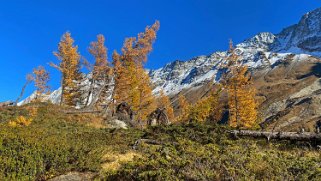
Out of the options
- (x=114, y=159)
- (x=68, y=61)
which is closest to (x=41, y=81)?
(x=68, y=61)

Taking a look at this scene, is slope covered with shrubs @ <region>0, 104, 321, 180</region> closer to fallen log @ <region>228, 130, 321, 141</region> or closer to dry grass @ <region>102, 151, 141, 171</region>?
dry grass @ <region>102, 151, 141, 171</region>

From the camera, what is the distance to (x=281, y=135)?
14.6m

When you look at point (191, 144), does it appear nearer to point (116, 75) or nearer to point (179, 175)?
point (179, 175)

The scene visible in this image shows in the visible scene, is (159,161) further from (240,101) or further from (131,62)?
(240,101)

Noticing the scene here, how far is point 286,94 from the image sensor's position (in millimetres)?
163000

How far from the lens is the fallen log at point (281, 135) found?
531 inches

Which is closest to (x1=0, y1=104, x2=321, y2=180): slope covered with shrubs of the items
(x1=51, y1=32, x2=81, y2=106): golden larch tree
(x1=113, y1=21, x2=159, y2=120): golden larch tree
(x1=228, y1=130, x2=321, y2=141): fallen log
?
(x1=228, y1=130, x2=321, y2=141): fallen log

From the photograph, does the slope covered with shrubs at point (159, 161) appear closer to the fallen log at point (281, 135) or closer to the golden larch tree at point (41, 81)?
the fallen log at point (281, 135)

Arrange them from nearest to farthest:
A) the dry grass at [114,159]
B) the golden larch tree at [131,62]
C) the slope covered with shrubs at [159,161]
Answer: the slope covered with shrubs at [159,161] < the dry grass at [114,159] < the golden larch tree at [131,62]

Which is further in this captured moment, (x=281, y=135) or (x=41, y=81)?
(x=41, y=81)

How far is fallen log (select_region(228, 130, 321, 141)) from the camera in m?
13.5

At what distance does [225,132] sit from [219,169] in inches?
359

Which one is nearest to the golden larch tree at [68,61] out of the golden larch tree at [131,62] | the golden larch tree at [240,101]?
the golden larch tree at [131,62]

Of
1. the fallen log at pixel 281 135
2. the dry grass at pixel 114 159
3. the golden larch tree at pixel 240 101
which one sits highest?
the golden larch tree at pixel 240 101
